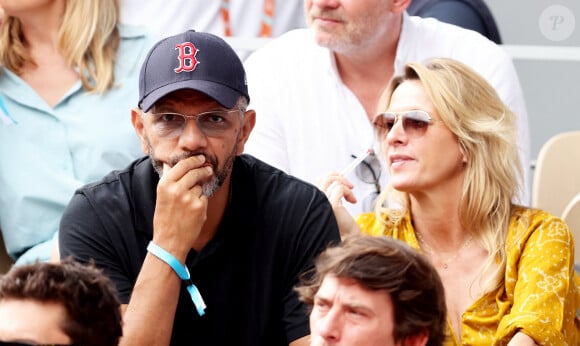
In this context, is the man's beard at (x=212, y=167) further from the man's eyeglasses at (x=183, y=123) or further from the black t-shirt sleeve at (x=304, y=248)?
the black t-shirt sleeve at (x=304, y=248)

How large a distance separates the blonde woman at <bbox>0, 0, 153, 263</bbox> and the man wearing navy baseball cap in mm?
924

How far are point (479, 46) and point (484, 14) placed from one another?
576mm

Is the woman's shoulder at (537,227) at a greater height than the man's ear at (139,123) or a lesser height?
lesser

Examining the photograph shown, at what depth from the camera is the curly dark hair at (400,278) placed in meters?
2.42

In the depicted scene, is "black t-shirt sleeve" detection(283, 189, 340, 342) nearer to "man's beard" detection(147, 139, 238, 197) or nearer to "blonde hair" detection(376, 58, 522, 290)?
"man's beard" detection(147, 139, 238, 197)

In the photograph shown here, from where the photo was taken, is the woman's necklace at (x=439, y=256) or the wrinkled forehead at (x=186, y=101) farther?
the woman's necklace at (x=439, y=256)

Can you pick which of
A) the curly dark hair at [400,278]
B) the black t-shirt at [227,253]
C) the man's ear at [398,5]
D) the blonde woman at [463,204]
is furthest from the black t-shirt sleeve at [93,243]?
the man's ear at [398,5]

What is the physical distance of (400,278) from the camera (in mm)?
2422

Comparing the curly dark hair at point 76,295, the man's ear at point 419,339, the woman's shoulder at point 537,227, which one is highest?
the curly dark hair at point 76,295

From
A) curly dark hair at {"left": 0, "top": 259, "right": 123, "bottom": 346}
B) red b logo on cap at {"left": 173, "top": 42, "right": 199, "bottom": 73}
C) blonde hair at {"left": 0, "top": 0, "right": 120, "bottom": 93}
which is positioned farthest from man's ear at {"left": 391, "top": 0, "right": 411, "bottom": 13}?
curly dark hair at {"left": 0, "top": 259, "right": 123, "bottom": 346}

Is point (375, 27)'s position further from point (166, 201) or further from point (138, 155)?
point (166, 201)

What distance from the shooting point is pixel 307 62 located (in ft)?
13.7

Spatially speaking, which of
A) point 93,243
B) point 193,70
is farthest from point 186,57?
point 93,243

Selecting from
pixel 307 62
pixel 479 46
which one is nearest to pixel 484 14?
pixel 479 46
